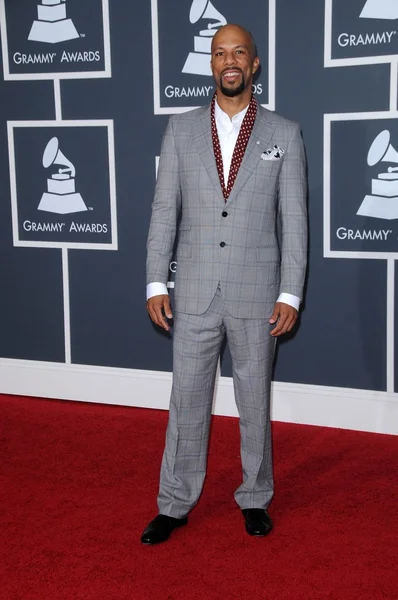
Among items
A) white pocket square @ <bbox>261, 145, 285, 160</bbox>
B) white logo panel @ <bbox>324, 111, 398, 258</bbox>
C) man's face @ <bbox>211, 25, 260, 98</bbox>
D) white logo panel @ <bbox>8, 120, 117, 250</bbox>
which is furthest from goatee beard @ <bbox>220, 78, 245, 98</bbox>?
white logo panel @ <bbox>8, 120, 117, 250</bbox>

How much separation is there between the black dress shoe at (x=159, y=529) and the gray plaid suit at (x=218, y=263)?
0.03m

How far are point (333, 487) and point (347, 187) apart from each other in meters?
1.46

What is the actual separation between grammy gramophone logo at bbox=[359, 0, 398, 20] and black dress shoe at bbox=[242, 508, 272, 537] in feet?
7.56

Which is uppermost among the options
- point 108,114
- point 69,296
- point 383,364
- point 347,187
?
point 108,114

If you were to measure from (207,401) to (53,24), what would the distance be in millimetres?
2517

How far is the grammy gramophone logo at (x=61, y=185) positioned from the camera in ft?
14.5

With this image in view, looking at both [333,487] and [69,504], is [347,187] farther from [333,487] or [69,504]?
[69,504]

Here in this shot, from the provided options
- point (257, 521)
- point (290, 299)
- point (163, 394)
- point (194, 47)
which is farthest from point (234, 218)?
point (163, 394)

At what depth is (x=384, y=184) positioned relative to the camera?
12.4 feet

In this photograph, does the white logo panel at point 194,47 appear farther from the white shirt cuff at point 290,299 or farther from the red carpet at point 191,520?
the red carpet at point 191,520

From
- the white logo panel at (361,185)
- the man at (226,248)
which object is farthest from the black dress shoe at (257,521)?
the white logo panel at (361,185)

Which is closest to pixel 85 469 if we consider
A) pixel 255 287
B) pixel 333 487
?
pixel 333 487

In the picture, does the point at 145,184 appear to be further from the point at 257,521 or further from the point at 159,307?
the point at 257,521

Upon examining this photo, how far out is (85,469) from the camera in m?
3.52
